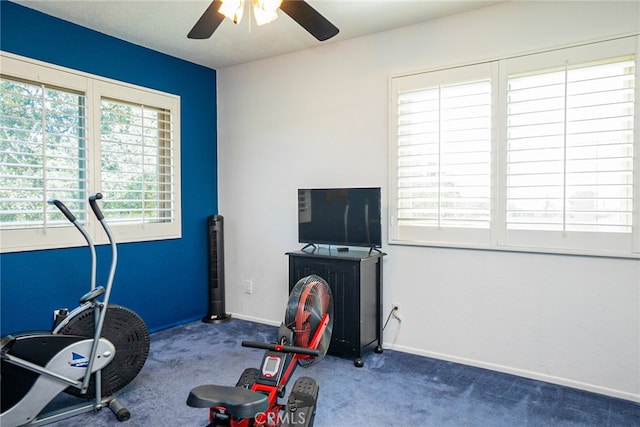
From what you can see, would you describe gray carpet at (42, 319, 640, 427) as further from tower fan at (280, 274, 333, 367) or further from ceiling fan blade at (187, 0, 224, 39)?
ceiling fan blade at (187, 0, 224, 39)

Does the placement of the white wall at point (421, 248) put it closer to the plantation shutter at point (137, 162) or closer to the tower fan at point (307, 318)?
the plantation shutter at point (137, 162)

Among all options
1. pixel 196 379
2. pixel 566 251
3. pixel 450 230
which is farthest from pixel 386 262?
pixel 196 379

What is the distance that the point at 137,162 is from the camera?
3.62 meters

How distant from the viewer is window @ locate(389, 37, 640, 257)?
2.50 m

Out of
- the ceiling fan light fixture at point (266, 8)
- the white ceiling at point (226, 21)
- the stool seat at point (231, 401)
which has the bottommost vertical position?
the stool seat at point (231, 401)

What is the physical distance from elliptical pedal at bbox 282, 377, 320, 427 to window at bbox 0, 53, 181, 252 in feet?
7.23

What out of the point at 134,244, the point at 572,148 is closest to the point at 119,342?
the point at 134,244

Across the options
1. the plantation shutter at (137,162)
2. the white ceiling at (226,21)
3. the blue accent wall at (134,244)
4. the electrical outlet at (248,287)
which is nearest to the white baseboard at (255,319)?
the electrical outlet at (248,287)

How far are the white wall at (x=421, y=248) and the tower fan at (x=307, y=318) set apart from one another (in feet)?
4.19

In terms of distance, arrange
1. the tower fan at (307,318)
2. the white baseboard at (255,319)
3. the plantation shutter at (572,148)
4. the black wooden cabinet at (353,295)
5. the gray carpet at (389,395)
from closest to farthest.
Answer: the tower fan at (307,318), the gray carpet at (389,395), the plantation shutter at (572,148), the black wooden cabinet at (353,295), the white baseboard at (255,319)

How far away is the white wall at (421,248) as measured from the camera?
8.48 feet

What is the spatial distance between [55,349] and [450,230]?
2.69 m

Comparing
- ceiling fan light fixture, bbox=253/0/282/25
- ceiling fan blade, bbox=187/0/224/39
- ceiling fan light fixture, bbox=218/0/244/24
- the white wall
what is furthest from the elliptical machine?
the white wall

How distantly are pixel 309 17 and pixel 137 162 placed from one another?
226 cm
